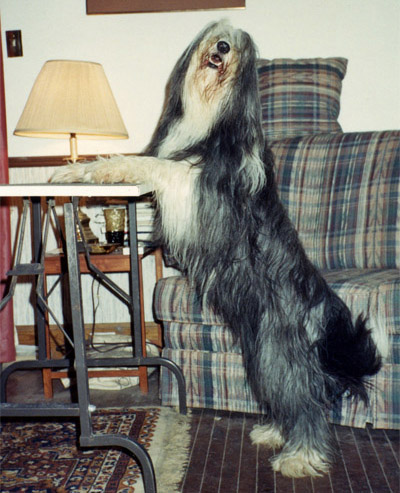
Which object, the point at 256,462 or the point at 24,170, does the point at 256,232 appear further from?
the point at 24,170

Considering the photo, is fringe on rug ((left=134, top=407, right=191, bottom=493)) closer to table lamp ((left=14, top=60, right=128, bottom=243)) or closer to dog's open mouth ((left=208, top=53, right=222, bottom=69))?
table lamp ((left=14, top=60, right=128, bottom=243))

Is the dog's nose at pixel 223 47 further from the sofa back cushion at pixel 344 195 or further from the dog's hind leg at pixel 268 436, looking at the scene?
the dog's hind leg at pixel 268 436

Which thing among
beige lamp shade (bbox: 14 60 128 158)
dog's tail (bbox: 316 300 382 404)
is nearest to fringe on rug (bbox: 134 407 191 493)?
dog's tail (bbox: 316 300 382 404)

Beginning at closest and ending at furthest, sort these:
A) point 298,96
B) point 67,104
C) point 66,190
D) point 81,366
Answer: point 66,190
point 81,366
point 67,104
point 298,96

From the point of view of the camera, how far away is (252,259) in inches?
72.1

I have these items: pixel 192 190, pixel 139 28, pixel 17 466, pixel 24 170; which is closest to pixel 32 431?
pixel 17 466

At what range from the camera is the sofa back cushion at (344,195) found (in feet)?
8.11

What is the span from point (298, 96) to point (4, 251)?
5.38 feet

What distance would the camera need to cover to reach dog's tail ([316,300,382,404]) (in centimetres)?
185

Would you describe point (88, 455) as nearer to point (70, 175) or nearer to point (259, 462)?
point (259, 462)

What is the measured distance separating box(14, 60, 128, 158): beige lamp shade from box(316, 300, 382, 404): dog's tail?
1.32 m

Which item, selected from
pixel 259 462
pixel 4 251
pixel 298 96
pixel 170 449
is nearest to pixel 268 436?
pixel 259 462

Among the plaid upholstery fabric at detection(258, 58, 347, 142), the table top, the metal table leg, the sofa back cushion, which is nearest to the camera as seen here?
the table top

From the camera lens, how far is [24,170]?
3223 mm
